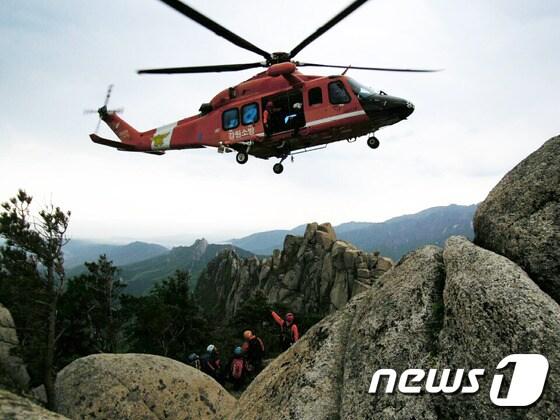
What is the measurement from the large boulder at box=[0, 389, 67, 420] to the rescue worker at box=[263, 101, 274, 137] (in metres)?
15.5

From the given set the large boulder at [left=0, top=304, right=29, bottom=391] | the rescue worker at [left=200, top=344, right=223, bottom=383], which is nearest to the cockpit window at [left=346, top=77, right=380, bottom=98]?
the rescue worker at [left=200, top=344, right=223, bottom=383]

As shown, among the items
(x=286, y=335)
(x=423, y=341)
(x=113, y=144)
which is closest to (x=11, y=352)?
(x=286, y=335)

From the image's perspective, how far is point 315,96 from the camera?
17656mm

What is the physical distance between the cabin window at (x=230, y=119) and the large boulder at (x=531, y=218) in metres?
13.9

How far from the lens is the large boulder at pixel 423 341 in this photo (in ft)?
16.8

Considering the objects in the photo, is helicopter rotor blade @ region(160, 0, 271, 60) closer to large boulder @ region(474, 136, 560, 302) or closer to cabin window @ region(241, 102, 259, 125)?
cabin window @ region(241, 102, 259, 125)

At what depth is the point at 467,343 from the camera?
554 centimetres

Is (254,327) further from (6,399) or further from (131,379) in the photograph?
(6,399)

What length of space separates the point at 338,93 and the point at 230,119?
236 inches

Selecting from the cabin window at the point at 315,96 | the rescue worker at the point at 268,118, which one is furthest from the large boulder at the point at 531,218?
the rescue worker at the point at 268,118

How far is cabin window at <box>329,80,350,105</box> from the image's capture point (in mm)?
17234

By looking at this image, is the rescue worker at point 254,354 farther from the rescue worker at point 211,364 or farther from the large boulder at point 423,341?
the large boulder at point 423,341

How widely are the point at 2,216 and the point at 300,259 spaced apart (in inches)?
2387
